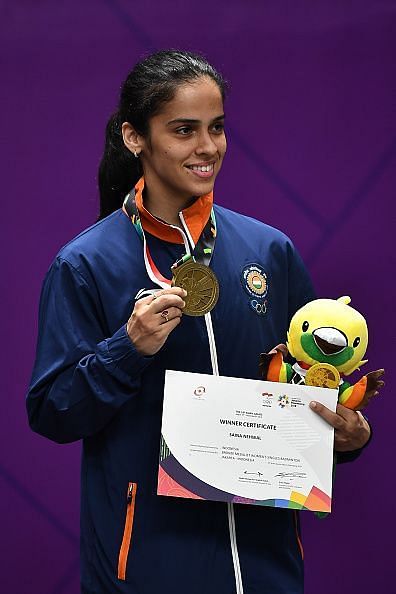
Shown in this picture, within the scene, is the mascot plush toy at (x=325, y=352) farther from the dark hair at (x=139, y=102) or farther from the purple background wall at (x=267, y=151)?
the purple background wall at (x=267, y=151)

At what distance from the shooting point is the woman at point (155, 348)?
1.89 m

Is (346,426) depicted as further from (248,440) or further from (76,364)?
(76,364)

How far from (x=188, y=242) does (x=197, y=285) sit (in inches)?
5.3

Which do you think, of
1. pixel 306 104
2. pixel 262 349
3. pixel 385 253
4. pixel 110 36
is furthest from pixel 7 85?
pixel 262 349

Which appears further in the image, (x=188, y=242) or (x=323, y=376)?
(x=188, y=242)

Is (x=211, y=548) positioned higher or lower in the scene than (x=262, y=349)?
lower

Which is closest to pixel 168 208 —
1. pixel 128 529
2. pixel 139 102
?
pixel 139 102

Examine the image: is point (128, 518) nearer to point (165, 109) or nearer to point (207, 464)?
point (207, 464)

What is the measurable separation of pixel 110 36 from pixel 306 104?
503mm

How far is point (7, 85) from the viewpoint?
292 cm

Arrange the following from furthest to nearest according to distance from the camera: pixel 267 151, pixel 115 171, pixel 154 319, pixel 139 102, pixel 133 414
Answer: pixel 267 151 < pixel 115 171 < pixel 139 102 < pixel 133 414 < pixel 154 319

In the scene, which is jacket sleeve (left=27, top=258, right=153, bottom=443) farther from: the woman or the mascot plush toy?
the mascot plush toy

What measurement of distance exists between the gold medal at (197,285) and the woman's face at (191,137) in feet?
0.49

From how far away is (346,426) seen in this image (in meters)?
1.90
